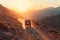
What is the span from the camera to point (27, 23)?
2904 mm

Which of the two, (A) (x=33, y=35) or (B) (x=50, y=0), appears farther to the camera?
(B) (x=50, y=0)

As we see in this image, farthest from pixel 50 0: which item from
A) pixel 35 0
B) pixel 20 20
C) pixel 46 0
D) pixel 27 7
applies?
pixel 20 20

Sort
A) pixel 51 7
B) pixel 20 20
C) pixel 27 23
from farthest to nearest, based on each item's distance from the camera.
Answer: pixel 51 7, pixel 20 20, pixel 27 23

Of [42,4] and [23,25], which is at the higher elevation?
[42,4]

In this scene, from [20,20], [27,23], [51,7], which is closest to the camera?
[27,23]

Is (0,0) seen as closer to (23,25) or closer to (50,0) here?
(23,25)

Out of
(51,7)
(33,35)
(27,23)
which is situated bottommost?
(33,35)

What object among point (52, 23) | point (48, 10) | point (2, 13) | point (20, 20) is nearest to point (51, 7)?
point (48, 10)

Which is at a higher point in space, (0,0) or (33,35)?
(0,0)

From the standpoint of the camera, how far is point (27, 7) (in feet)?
10.3

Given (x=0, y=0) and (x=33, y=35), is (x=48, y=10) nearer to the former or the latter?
(x=33, y=35)

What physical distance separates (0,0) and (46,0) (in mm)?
824

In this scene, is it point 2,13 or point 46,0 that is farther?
point 46,0

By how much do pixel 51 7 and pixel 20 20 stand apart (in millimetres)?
626
